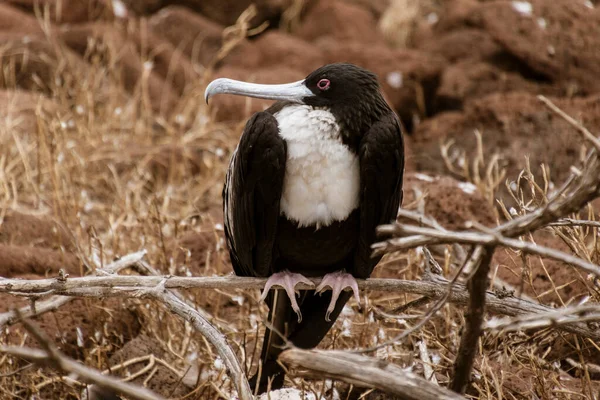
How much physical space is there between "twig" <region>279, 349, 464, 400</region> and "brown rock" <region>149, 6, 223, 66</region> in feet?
16.5

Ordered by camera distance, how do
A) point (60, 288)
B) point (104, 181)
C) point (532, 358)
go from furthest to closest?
point (104, 181) < point (532, 358) < point (60, 288)

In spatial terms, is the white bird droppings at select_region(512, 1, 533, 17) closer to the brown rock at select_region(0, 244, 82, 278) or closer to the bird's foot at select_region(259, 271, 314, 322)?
the brown rock at select_region(0, 244, 82, 278)

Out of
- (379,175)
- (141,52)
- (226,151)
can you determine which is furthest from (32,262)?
(141,52)

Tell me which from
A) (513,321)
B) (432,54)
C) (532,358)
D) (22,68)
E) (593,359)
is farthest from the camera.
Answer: (432,54)

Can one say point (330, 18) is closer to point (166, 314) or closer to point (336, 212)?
point (166, 314)

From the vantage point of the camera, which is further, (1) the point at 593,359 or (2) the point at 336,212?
(1) the point at 593,359

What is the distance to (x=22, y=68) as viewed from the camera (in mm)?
5625

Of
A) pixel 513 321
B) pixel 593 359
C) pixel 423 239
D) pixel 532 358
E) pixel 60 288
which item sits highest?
pixel 423 239

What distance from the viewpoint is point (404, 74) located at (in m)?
5.98

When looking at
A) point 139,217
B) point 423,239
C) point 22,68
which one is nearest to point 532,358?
point 423,239

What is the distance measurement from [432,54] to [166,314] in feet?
11.9

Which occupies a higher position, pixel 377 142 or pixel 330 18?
pixel 377 142

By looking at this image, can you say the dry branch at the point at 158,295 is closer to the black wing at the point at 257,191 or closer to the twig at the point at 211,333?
the twig at the point at 211,333

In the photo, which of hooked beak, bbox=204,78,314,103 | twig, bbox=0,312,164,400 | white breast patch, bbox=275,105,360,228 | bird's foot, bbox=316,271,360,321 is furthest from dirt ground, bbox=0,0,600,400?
twig, bbox=0,312,164,400
